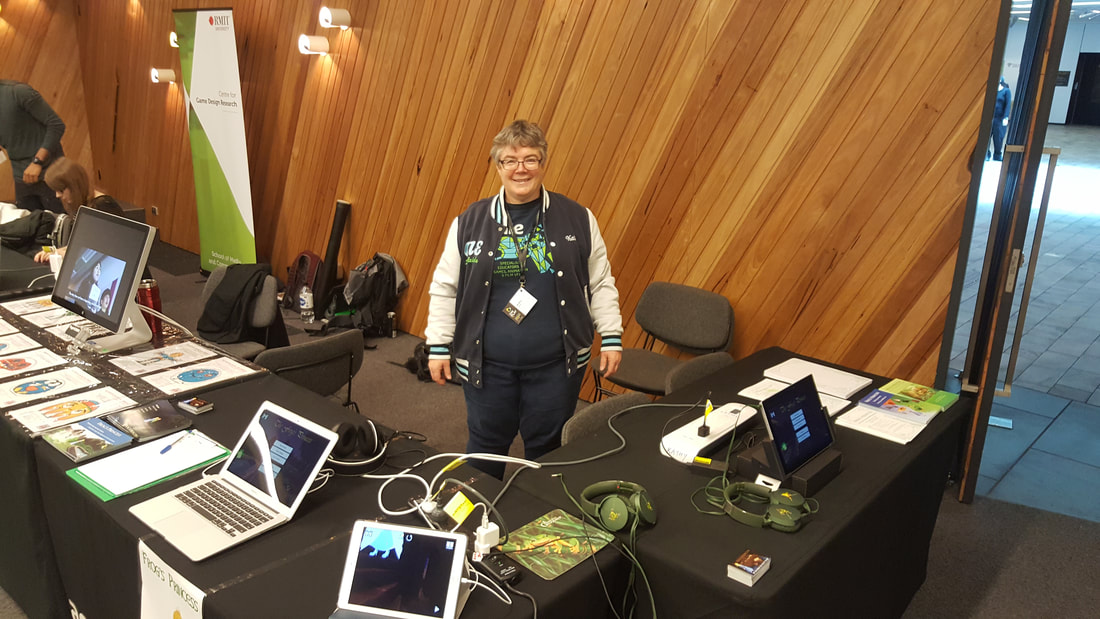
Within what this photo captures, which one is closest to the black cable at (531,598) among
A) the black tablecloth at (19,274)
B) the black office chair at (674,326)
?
the black office chair at (674,326)

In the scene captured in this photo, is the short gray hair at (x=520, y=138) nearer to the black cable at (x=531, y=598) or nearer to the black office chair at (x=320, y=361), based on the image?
the black office chair at (x=320, y=361)

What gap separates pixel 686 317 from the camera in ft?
12.8

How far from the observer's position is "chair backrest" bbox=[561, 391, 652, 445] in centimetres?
239

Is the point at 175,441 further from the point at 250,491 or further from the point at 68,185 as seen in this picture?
the point at 68,185

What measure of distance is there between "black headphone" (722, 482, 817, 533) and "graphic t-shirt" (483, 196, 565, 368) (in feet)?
2.97

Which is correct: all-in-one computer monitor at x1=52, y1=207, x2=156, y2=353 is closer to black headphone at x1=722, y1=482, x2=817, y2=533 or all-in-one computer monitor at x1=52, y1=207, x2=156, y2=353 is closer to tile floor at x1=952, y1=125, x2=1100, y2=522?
black headphone at x1=722, y1=482, x2=817, y2=533

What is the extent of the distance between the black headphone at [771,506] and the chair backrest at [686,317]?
1814mm

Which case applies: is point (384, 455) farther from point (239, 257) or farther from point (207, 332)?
point (239, 257)

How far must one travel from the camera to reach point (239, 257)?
6.57 meters

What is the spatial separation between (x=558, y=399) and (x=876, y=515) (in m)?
1.11

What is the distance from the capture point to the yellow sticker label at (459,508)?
184 cm

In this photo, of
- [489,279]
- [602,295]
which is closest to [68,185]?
[489,279]

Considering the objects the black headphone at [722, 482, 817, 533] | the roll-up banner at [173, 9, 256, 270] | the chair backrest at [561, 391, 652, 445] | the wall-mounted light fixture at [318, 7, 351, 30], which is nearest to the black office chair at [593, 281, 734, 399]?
the chair backrest at [561, 391, 652, 445]

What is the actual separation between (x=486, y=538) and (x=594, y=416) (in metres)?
0.82
